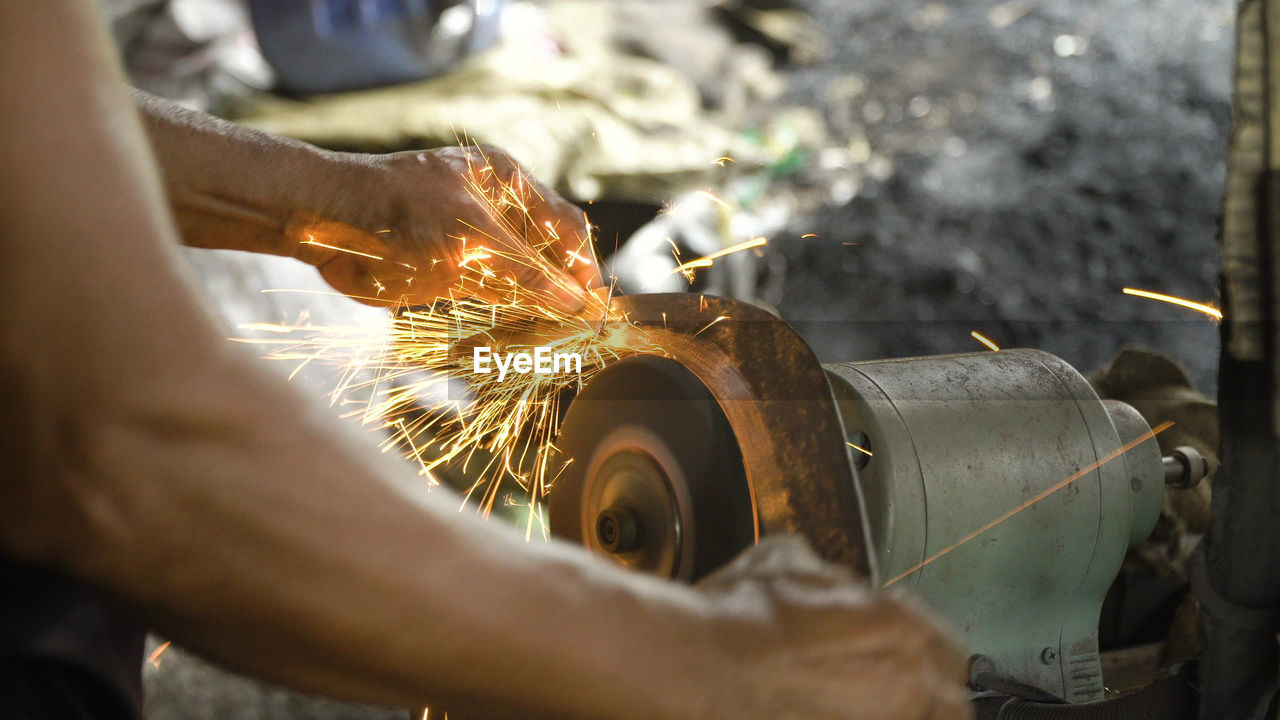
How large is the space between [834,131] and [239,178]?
4857 mm

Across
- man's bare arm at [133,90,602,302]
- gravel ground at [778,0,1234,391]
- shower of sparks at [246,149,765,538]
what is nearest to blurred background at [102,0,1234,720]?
gravel ground at [778,0,1234,391]

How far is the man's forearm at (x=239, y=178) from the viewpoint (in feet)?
5.17

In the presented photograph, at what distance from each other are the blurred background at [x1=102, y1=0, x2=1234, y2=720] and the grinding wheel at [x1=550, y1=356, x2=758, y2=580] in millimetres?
1945

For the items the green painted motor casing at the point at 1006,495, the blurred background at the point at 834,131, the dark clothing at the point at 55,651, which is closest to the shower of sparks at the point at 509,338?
the green painted motor casing at the point at 1006,495

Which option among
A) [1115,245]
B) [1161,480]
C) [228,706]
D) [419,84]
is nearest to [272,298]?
[228,706]

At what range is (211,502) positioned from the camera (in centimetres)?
56

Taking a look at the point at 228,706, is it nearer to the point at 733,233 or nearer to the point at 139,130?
the point at 139,130

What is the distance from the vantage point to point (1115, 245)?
189 inches

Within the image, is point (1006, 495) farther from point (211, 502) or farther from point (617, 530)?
point (211, 502)

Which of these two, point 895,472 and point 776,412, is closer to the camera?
point 776,412

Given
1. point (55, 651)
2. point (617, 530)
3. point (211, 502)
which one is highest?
point (211, 502)

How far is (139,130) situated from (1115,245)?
505 centimetres

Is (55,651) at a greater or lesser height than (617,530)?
greater

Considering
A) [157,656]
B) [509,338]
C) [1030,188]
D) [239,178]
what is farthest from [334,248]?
[1030,188]
